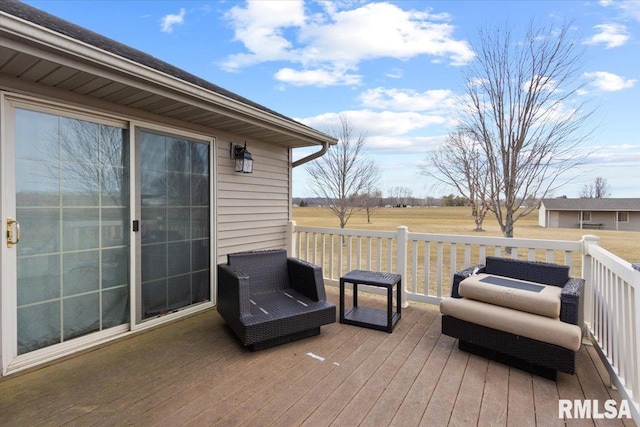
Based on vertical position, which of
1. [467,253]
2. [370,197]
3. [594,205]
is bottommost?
[467,253]

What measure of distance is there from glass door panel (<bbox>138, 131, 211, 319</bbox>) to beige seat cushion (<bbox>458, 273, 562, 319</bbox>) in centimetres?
287

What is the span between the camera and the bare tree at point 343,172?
10953 mm

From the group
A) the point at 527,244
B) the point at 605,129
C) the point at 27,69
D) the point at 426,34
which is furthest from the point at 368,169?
the point at 27,69

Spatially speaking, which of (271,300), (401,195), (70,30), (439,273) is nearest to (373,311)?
(439,273)

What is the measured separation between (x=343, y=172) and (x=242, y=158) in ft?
24.9

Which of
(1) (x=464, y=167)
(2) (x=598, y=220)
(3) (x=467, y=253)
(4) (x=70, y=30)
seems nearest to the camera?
(4) (x=70, y=30)

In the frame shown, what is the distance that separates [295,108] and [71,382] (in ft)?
31.2

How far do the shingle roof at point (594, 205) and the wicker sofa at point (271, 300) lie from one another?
2866 centimetres

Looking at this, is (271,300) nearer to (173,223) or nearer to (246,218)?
(173,223)

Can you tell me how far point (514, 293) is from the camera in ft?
7.57

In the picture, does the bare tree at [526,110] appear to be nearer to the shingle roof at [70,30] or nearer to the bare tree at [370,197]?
the shingle roof at [70,30]

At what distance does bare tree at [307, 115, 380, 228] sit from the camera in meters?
11.0

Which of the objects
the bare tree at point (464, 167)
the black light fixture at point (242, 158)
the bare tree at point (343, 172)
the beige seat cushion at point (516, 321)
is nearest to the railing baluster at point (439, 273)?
the beige seat cushion at point (516, 321)

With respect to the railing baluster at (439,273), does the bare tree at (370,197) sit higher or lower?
higher
